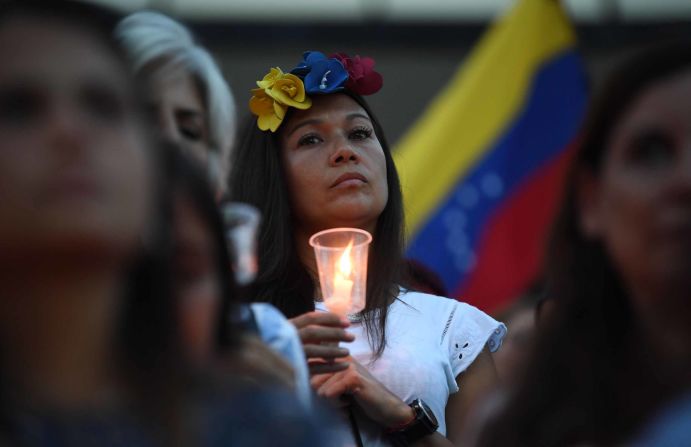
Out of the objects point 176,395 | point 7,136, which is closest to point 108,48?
point 7,136

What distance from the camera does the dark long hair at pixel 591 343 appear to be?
210 cm

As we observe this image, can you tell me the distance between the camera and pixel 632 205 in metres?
2.03

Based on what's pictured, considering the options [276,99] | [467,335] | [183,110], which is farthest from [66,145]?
[276,99]

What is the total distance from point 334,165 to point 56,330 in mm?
2297

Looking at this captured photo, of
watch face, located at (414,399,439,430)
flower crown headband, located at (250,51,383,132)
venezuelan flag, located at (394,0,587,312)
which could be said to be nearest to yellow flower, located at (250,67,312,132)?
flower crown headband, located at (250,51,383,132)

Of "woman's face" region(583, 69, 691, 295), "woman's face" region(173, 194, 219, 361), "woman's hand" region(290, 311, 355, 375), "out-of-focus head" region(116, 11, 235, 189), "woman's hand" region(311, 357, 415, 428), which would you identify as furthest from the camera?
"woman's hand" region(311, 357, 415, 428)

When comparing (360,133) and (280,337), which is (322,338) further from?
(360,133)

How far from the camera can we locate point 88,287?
165 centimetres

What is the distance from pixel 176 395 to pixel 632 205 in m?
0.77

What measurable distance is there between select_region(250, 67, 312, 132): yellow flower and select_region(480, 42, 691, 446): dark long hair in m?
1.79

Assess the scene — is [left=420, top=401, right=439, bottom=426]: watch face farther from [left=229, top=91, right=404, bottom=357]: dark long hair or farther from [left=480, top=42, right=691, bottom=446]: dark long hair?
[left=480, top=42, right=691, bottom=446]: dark long hair

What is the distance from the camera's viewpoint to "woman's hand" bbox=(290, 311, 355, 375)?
9.98ft

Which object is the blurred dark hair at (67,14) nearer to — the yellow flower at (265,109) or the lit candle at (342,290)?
Answer: the lit candle at (342,290)

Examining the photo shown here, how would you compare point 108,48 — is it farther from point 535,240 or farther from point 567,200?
point 535,240
